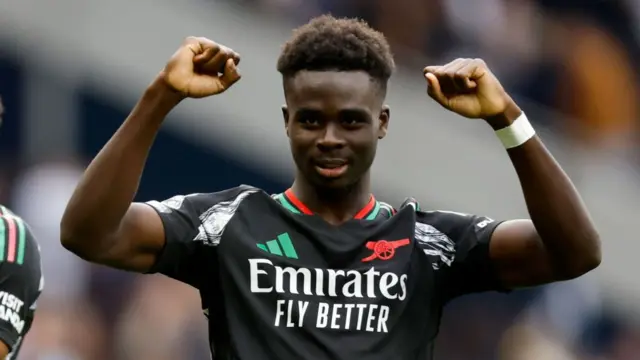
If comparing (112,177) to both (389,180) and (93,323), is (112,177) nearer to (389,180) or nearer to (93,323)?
(93,323)

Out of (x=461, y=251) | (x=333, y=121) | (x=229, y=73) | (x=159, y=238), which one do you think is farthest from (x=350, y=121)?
(x=159, y=238)

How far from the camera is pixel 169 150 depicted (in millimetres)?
9195

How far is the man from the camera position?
4688 mm

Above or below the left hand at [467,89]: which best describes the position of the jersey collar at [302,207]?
below

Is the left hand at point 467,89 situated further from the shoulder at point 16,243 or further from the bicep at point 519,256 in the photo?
the shoulder at point 16,243

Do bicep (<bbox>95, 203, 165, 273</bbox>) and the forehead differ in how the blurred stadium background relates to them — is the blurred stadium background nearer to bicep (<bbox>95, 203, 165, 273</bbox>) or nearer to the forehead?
bicep (<bbox>95, 203, 165, 273</bbox>)

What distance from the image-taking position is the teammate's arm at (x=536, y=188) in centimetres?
433

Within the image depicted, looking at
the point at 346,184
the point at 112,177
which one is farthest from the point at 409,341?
the point at 112,177

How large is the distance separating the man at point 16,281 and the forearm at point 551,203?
1547 mm

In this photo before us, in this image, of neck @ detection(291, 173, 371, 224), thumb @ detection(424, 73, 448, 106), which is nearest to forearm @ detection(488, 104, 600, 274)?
thumb @ detection(424, 73, 448, 106)

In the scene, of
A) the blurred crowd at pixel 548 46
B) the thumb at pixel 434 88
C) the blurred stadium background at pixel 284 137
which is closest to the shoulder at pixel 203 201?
the thumb at pixel 434 88

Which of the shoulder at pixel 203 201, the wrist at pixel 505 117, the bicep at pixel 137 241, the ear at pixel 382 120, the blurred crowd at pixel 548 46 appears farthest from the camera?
the blurred crowd at pixel 548 46

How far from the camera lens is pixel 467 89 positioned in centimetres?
433

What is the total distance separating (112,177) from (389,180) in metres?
5.63
